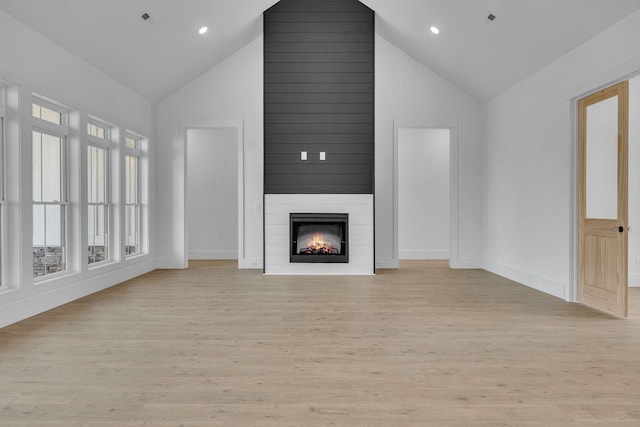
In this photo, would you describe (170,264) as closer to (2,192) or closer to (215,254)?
(215,254)

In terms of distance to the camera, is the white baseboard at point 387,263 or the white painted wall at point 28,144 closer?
the white painted wall at point 28,144

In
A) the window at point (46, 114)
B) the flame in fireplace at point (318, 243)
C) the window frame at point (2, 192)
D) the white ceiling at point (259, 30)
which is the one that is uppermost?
the white ceiling at point (259, 30)

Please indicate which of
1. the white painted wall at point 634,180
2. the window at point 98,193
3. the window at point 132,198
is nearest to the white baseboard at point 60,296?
the window at point 98,193

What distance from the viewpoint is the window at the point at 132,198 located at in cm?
670

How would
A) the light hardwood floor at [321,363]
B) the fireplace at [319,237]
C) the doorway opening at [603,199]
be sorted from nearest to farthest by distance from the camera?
1. the light hardwood floor at [321,363]
2. the doorway opening at [603,199]
3. the fireplace at [319,237]

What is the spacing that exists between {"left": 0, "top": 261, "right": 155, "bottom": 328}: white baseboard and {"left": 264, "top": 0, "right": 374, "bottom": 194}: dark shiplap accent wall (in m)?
2.46

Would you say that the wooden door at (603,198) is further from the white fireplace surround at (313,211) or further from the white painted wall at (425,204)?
the white painted wall at (425,204)

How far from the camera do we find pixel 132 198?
693 cm

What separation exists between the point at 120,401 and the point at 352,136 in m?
5.31

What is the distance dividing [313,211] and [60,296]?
11.8ft

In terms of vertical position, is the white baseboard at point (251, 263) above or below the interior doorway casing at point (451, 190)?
below

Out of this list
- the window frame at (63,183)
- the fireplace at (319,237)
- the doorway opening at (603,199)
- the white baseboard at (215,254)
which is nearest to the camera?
the doorway opening at (603,199)

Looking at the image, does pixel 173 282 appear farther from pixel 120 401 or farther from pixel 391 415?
pixel 391 415

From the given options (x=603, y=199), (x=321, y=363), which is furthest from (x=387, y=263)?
(x=321, y=363)
